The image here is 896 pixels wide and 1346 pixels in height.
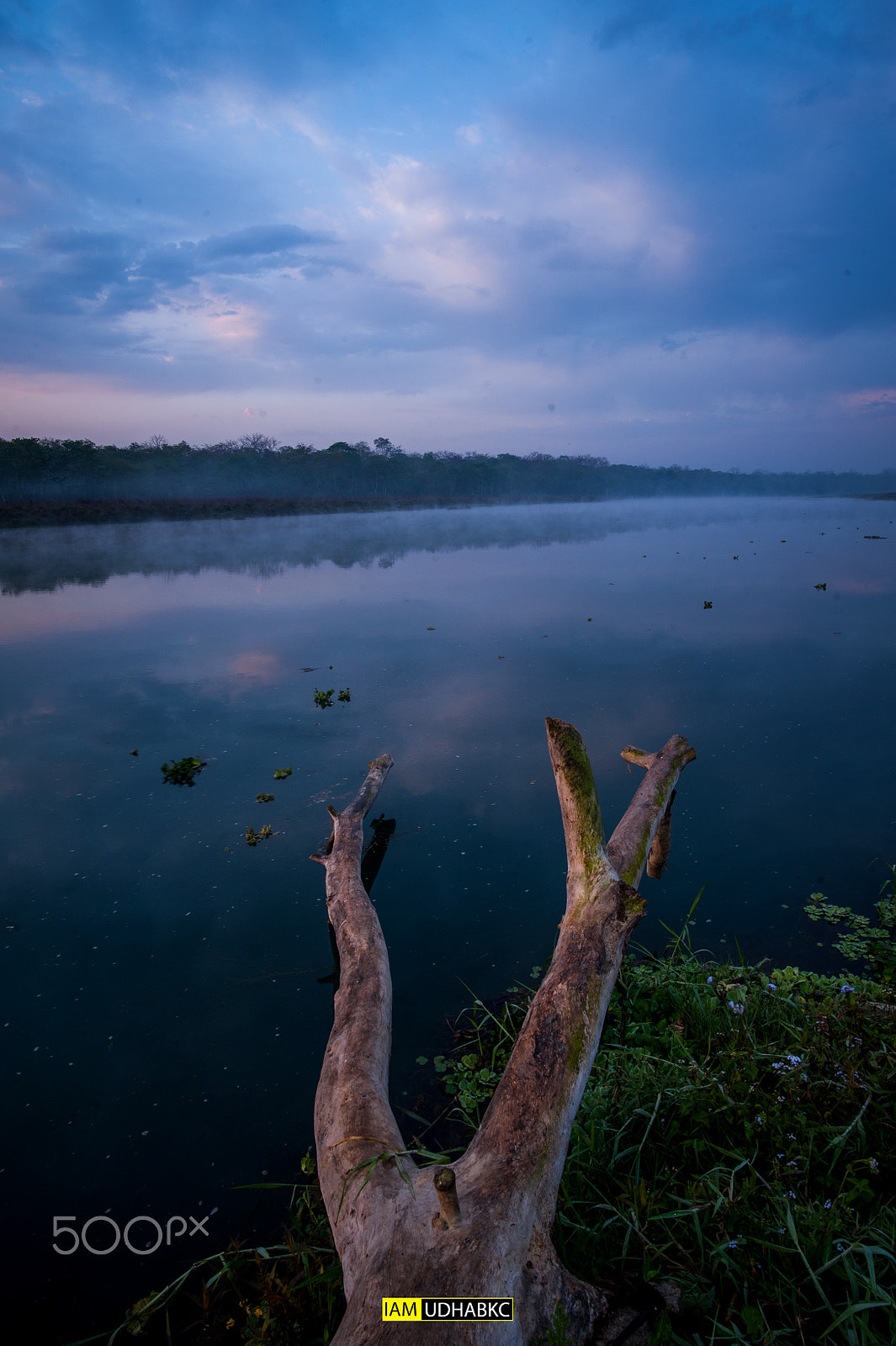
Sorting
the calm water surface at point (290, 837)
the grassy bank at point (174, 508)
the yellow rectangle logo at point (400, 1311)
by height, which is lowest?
the calm water surface at point (290, 837)

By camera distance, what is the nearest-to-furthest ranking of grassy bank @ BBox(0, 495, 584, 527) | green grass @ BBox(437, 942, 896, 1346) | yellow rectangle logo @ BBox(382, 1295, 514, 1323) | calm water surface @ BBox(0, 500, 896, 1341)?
yellow rectangle logo @ BBox(382, 1295, 514, 1323) < green grass @ BBox(437, 942, 896, 1346) < calm water surface @ BBox(0, 500, 896, 1341) < grassy bank @ BBox(0, 495, 584, 527)

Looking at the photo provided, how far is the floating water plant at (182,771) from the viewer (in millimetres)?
6770

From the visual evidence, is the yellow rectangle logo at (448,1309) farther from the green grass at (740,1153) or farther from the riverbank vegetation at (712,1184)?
the green grass at (740,1153)

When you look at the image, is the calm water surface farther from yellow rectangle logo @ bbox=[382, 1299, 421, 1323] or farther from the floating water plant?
yellow rectangle logo @ bbox=[382, 1299, 421, 1323]

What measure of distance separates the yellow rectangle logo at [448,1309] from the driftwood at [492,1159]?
0.05 feet

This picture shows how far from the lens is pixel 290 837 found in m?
5.69

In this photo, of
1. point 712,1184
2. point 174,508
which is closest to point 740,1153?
point 712,1184

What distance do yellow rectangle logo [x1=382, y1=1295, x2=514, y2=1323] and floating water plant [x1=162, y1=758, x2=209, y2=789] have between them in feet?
18.3

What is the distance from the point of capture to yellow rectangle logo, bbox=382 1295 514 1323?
176 cm

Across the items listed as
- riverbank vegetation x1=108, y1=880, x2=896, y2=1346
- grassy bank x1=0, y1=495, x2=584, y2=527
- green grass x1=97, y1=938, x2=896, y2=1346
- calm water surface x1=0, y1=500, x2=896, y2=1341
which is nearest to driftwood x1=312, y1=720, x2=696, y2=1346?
riverbank vegetation x1=108, y1=880, x2=896, y2=1346

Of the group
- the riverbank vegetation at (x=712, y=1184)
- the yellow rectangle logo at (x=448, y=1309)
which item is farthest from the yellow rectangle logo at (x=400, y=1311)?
the riverbank vegetation at (x=712, y=1184)

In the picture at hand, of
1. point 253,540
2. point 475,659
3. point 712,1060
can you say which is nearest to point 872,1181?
point 712,1060

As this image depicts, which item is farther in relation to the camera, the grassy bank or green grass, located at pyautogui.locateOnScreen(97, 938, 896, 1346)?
Answer: the grassy bank

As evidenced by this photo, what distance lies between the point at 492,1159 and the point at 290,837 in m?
3.85
